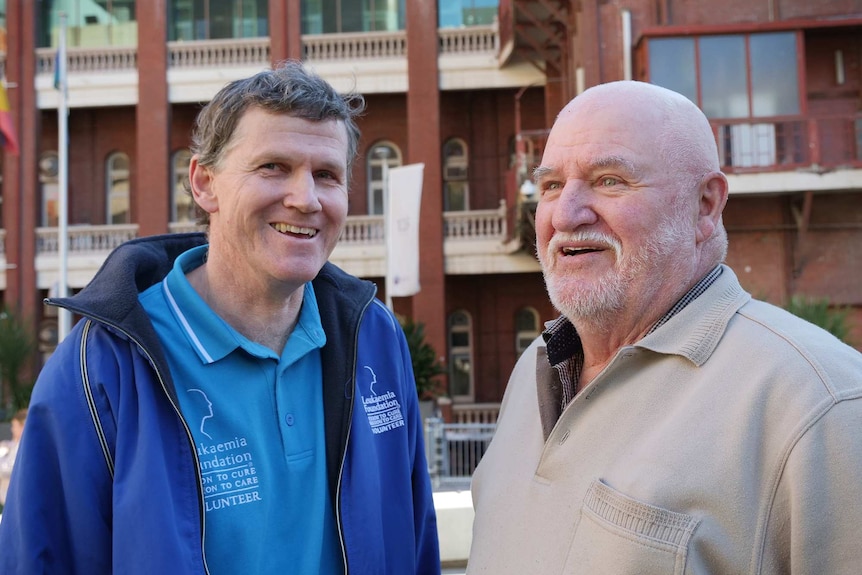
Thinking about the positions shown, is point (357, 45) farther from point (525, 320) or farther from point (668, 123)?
point (668, 123)

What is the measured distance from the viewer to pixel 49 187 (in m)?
20.8

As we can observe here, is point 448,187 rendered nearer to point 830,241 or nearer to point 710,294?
point 830,241

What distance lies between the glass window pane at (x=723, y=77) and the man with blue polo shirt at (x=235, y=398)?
1220 centimetres

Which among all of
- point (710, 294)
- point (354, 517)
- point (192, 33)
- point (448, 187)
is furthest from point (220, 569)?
point (192, 33)

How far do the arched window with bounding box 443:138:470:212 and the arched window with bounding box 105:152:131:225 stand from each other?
8291 mm

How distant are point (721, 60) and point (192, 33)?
43.4 ft

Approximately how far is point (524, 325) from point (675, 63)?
837 cm

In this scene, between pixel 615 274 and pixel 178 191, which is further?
pixel 178 191

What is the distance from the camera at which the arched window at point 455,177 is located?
2034 cm

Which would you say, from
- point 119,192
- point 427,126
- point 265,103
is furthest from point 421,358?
point 265,103

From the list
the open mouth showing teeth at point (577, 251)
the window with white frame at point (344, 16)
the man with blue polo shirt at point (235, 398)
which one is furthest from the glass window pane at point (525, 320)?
the open mouth showing teeth at point (577, 251)

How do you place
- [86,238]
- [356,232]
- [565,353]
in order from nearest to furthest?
[565,353] < [356,232] < [86,238]

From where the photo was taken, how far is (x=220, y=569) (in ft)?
6.59

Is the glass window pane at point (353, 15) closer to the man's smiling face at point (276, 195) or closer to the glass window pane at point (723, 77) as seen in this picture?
the glass window pane at point (723, 77)
